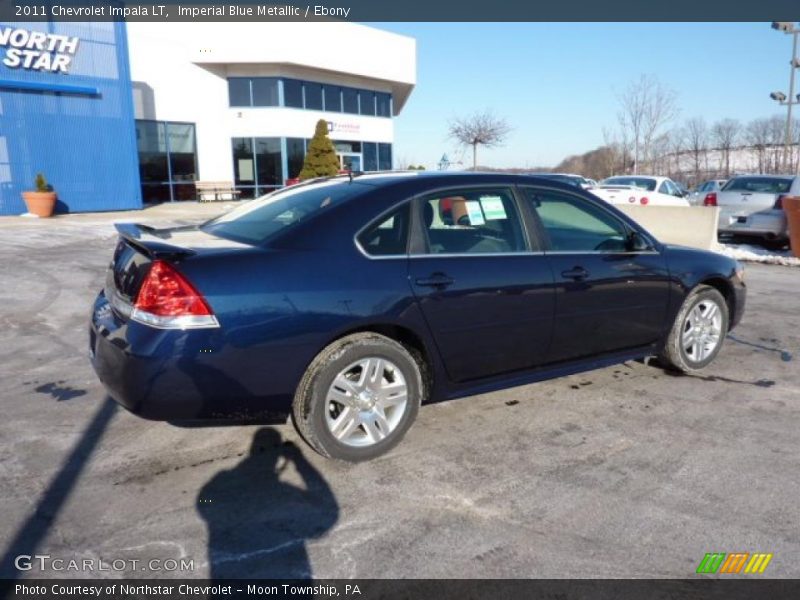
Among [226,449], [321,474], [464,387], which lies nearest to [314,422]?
[321,474]

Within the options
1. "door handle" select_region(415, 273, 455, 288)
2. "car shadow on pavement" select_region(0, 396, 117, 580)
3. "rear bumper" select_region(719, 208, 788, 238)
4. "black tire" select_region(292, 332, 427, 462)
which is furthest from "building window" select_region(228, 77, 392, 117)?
"black tire" select_region(292, 332, 427, 462)

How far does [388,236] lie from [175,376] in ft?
4.48

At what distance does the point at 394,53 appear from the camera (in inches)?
1220

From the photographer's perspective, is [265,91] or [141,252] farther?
[265,91]

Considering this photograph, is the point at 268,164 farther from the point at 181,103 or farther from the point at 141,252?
the point at 141,252

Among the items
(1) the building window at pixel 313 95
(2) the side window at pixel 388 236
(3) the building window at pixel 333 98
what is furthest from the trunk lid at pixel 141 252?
(3) the building window at pixel 333 98

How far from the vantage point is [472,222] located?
12.6 ft

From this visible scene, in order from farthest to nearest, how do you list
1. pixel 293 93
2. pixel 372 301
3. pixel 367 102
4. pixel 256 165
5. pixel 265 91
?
pixel 367 102
pixel 293 93
pixel 256 165
pixel 265 91
pixel 372 301

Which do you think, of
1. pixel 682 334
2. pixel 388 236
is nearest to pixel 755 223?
pixel 682 334

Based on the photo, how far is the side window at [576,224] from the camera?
161 inches

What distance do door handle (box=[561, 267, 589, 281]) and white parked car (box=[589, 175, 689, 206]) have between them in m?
11.0

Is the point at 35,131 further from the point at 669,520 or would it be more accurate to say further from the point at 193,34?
the point at 669,520

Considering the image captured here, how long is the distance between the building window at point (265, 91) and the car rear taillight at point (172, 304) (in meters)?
26.2

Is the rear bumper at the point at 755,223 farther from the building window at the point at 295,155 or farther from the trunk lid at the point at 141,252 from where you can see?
the building window at the point at 295,155
